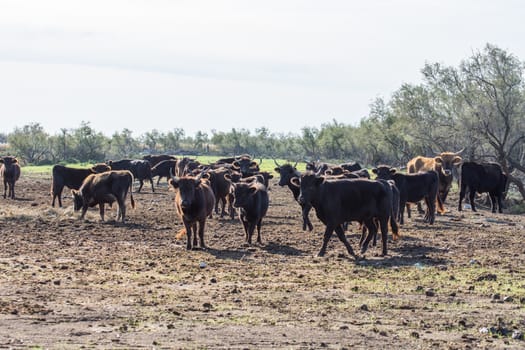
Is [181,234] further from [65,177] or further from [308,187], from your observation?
[65,177]

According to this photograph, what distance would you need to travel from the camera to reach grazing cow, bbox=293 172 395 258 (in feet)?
51.6

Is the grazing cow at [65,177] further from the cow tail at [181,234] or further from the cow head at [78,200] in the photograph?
the cow tail at [181,234]

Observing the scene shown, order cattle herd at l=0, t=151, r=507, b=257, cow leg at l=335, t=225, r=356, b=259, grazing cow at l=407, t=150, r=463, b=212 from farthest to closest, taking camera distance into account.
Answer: grazing cow at l=407, t=150, r=463, b=212 → cattle herd at l=0, t=151, r=507, b=257 → cow leg at l=335, t=225, r=356, b=259

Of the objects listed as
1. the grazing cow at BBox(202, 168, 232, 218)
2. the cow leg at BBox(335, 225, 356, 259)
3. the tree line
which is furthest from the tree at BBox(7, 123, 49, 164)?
Answer: the cow leg at BBox(335, 225, 356, 259)

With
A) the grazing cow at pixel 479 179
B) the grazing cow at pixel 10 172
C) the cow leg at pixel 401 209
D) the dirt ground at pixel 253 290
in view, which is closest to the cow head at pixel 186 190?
the dirt ground at pixel 253 290

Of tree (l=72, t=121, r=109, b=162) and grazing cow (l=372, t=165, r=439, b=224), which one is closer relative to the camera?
grazing cow (l=372, t=165, r=439, b=224)

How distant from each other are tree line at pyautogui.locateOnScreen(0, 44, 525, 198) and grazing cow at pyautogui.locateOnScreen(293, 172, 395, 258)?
16.3 meters

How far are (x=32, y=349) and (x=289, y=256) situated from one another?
8.23m

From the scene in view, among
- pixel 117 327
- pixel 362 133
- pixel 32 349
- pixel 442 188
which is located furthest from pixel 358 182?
pixel 362 133

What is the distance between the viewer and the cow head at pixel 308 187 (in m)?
15.7

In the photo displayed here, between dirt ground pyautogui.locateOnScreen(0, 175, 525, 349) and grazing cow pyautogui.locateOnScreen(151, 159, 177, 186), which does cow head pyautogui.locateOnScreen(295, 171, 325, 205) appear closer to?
dirt ground pyautogui.locateOnScreen(0, 175, 525, 349)

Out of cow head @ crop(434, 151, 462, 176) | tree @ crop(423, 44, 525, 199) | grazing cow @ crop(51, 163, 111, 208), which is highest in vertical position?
tree @ crop(423, 44, 525, 199)

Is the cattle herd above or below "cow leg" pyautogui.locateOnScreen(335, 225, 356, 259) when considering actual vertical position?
above

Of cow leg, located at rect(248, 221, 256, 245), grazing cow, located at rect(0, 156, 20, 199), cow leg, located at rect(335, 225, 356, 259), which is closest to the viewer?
cow leg, located at rect(335, 225, 356, 259)
